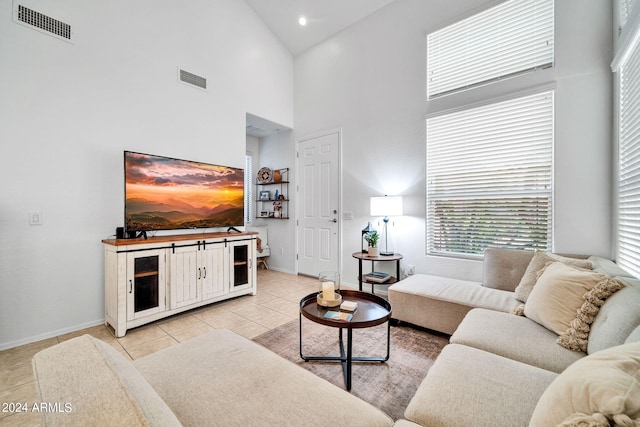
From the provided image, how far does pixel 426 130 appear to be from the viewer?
330 centimetres

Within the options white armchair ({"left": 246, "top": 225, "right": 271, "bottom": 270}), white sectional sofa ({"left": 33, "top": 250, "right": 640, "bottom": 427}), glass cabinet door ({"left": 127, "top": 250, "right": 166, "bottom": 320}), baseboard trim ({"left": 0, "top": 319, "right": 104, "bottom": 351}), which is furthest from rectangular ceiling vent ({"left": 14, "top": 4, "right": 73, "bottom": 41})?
white armchair ({"left": 246, "top": 225, "right": 271, "bottom": 270})

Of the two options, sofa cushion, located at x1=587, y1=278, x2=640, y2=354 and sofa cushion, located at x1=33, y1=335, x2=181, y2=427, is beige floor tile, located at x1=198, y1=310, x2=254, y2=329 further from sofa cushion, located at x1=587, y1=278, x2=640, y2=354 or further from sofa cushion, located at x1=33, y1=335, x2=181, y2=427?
sofa cushion, located at x1=587, y1=278, x2=640, y2=354

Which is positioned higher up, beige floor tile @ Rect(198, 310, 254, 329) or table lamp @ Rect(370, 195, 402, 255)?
table lamp @ Rect(370, 195, 402, 255)

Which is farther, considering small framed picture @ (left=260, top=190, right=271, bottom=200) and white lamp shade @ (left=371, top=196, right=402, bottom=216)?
small framed picture @ (left=260, top=190, right=271, bottom=200)

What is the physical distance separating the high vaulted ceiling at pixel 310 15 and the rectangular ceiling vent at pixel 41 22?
2.56 m

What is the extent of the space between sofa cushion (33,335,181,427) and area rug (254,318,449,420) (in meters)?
1.36

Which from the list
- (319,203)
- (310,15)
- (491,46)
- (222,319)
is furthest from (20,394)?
(310,15)

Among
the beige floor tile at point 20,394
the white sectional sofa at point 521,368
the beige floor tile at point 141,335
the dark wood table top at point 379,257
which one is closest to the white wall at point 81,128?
the beige floor tile at point 141,335

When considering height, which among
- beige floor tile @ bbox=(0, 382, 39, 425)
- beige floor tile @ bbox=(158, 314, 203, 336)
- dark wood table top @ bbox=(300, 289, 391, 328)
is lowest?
beige floor tile @ bbox=(0, 382, 39, 425)

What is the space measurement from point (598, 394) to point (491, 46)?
11.4ft

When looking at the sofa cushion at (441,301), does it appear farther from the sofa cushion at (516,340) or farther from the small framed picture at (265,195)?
the small framed picture at (265,195)

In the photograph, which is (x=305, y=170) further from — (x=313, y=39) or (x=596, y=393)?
(x=596, y=393)

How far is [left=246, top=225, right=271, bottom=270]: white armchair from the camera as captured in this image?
201 inches

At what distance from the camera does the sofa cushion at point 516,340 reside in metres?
1.36
